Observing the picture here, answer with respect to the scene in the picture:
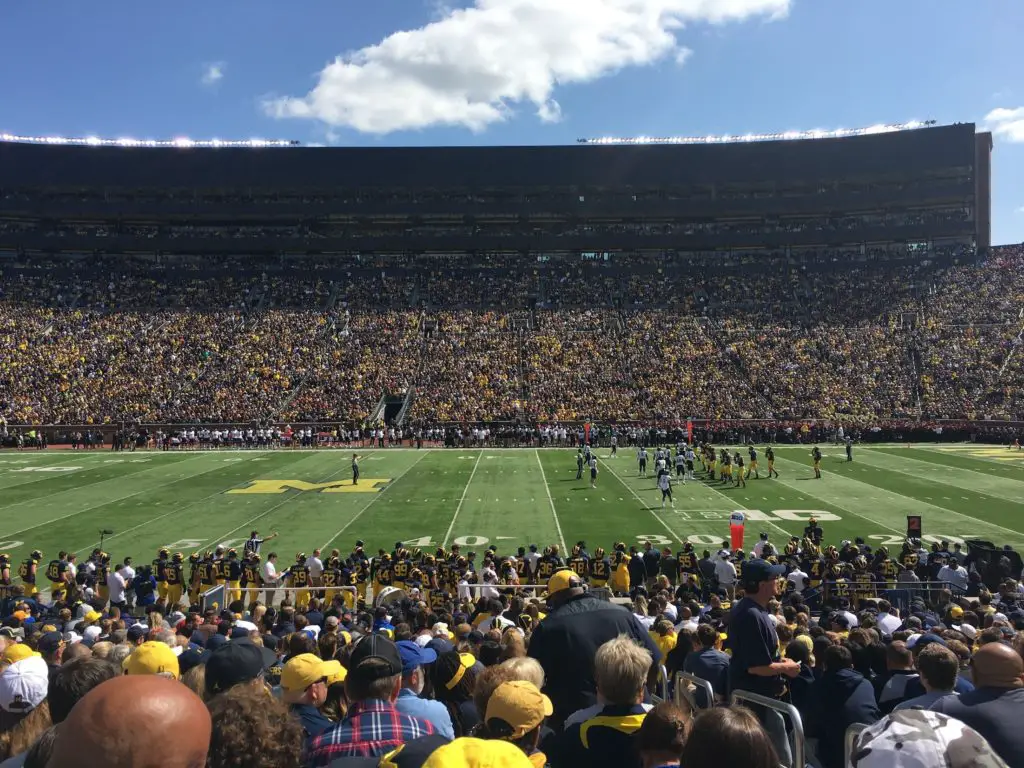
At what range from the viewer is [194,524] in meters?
23.2

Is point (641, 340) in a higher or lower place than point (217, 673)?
higher

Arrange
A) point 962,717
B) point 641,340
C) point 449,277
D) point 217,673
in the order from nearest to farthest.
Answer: point 962,717, point 217,673, point 641,340, point 449,277

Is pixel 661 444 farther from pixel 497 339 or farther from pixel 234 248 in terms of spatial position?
pixel 234 248

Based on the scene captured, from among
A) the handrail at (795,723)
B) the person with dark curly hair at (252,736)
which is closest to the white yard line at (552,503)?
the handrail at (795,723)

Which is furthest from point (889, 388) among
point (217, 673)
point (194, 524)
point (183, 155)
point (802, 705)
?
point (183, 155)

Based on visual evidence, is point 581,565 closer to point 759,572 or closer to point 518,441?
point 759,572

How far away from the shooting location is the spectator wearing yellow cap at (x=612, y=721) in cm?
343

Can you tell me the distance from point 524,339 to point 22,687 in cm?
5513

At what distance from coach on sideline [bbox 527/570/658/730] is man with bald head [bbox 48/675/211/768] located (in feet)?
9.82

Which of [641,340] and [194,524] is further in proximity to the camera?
[641,340]

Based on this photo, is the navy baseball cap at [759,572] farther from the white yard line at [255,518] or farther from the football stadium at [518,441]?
the white yard line at [255,518]

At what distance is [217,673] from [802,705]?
4.37 m

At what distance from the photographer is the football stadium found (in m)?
4.65

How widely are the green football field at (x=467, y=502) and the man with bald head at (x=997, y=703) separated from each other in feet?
54.8
